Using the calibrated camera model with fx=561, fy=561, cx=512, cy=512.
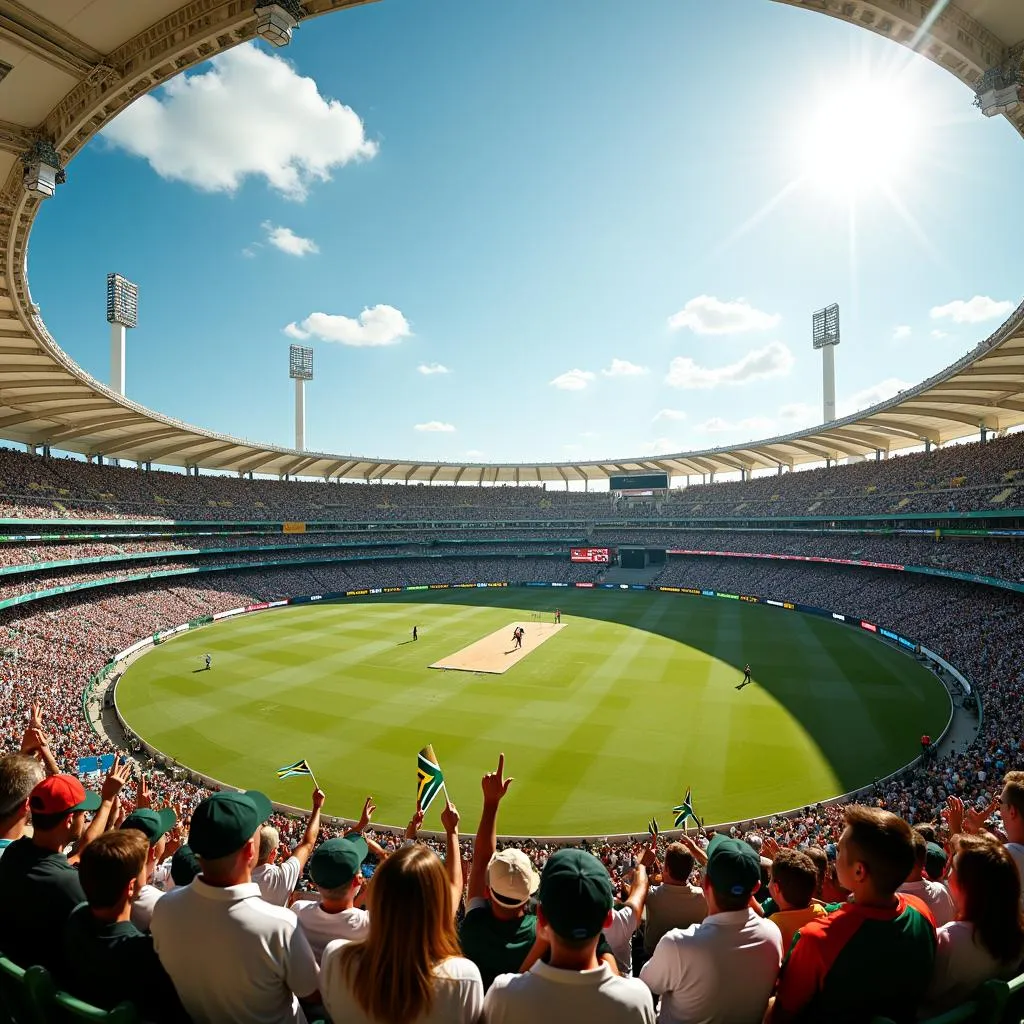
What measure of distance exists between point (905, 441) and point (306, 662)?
5652cm

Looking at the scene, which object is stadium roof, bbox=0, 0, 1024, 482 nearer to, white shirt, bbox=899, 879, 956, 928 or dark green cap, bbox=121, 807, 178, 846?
dark green cap, bbox=121, 807, 178, 846

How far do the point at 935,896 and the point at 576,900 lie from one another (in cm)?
382

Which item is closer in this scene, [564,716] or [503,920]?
[503,920]

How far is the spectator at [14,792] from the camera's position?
167 inches

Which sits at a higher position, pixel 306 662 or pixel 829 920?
pixel 829 920

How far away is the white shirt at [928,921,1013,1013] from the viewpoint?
3.39m

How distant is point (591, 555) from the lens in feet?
239

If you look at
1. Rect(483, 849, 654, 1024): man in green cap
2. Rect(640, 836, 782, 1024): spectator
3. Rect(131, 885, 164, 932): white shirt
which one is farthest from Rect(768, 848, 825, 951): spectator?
Rect(131, 885, 164, 932): white shirt

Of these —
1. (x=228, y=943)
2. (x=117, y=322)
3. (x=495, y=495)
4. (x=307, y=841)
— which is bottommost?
(x=307, y=841)

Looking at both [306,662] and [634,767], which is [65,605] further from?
[634,767]

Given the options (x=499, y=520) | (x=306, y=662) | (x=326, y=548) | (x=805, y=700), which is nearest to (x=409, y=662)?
(x=306, y=662)

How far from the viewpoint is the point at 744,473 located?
7631 cm

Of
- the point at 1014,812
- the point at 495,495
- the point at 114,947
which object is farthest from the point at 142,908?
the point at 495,495

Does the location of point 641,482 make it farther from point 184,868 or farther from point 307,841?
point 184,868
